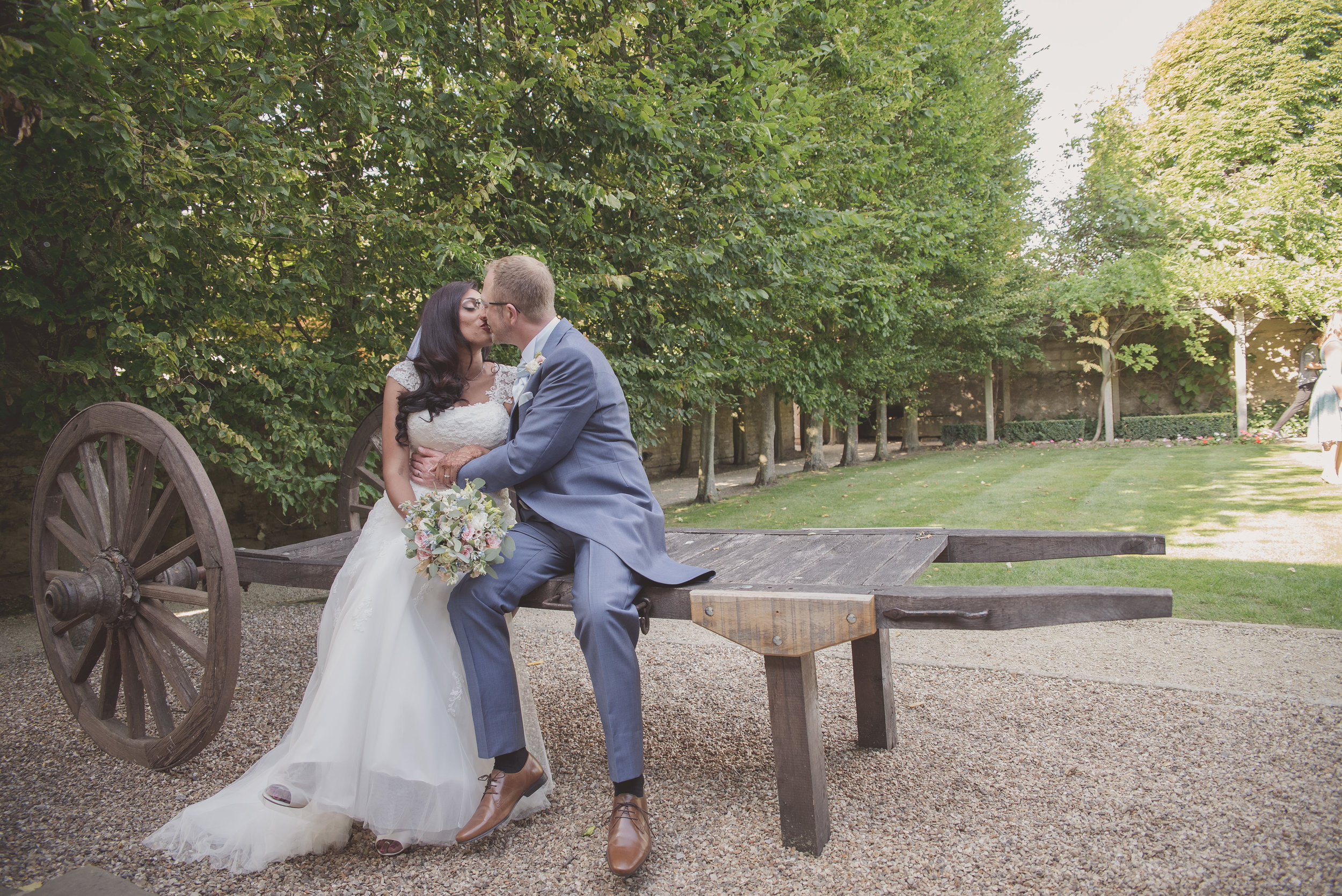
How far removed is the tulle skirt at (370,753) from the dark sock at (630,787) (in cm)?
48

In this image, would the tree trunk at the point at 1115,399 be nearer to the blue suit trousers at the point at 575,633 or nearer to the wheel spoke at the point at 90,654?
the blue suit trousers at the point at 575,633

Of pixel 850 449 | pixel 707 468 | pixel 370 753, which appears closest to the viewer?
pixel 370 753

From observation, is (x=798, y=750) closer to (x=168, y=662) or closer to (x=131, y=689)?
(x=168, y=662)

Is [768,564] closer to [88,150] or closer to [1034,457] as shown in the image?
[88,150]

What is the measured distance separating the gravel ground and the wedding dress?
0.31 feet

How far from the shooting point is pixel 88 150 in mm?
3635

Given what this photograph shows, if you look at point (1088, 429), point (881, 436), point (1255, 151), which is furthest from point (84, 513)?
point (1255, 151)

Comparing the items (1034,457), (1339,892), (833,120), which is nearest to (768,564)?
(1339,892)

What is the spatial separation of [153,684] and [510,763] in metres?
1.53

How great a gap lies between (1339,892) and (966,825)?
0.94 meters

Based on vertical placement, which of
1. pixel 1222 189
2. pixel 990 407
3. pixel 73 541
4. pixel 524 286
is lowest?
pixel 990 407

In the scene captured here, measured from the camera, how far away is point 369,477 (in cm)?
504

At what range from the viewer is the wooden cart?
215 centimetres

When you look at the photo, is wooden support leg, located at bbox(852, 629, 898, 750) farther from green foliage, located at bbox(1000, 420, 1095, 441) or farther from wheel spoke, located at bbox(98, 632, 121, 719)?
green foliage, located at bbox(1000, 420, 1095, 441)
